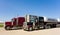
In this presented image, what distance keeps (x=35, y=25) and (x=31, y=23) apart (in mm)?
1263

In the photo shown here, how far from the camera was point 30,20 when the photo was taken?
85.3 ft

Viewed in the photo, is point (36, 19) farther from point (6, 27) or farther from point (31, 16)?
point (6, 27)

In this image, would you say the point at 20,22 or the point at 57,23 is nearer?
the point at 20,22

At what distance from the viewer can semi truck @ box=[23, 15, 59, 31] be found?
2371cm

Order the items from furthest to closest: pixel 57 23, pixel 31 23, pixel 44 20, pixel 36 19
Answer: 1. pixel 57 23
2. pixel 44 20
3. pixel 36 19
4. pixel 31 23

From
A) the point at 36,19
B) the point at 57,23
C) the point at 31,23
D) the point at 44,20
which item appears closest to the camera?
the point at 31,23

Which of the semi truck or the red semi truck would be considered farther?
the red semi truck

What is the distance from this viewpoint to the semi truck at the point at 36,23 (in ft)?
77.8

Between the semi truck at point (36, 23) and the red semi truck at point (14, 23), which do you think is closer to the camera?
the semi truck at point (36, 23)

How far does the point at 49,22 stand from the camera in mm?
30500

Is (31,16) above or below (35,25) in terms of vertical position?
above

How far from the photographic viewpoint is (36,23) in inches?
1053

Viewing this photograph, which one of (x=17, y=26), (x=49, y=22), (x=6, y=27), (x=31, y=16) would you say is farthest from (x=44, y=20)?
(x=6, y=27)

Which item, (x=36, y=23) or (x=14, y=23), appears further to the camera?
(x=36, y=23)
